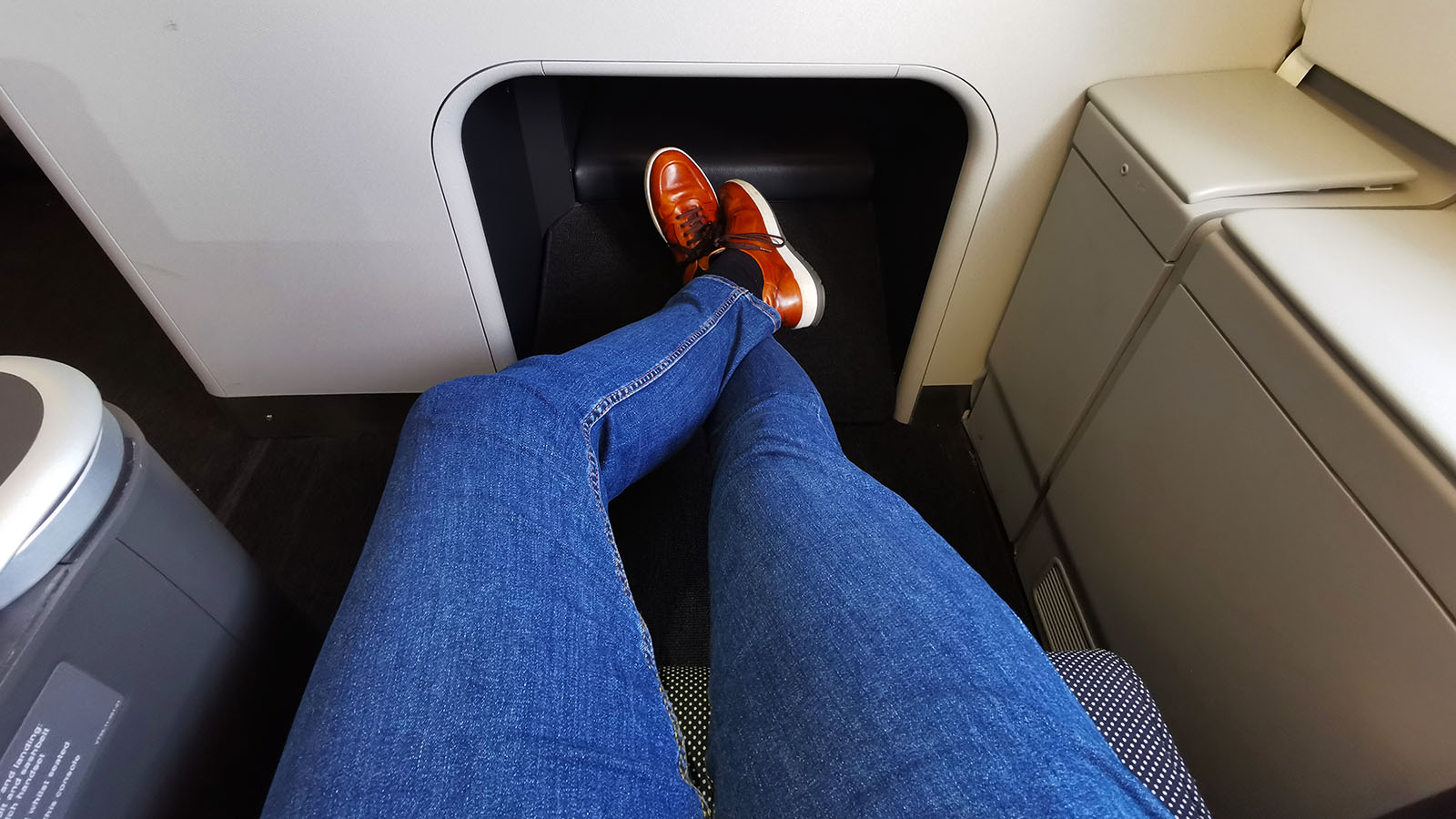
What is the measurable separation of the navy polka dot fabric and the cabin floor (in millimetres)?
389

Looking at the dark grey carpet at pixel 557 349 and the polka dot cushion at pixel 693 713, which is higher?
the polka dot cushion at pixel 693 713

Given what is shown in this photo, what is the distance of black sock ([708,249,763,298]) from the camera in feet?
3.06

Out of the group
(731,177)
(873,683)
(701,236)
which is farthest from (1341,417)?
(731,177)

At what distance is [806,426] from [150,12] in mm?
692

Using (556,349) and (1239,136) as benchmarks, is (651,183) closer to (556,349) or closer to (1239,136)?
(556,349)

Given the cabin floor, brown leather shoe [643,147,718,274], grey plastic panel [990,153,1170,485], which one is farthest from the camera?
brown leather shoe [643,147,718,274]

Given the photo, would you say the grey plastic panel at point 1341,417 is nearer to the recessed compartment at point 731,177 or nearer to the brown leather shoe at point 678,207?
the recessed compartment at point 731,177

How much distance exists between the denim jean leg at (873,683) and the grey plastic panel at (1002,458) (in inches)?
15.8

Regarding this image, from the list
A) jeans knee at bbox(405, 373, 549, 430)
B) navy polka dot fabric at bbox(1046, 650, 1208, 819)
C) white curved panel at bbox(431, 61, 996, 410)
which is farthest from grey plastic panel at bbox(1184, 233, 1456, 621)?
jeans knee at bbox(405, 373, 549, 430)

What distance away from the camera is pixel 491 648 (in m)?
0.44

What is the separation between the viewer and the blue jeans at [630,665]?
15.0 inches

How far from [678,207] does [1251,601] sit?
0.90 metres

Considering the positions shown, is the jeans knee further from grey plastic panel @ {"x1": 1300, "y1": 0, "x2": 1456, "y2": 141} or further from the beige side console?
grey plastic panel @ {"x1": 1300, "y1": 0, "x2": 1456, "y2": 141}

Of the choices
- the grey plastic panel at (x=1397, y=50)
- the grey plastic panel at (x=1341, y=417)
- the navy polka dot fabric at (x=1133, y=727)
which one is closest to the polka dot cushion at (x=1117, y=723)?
the navy polka dot fabric at (x=1133, y=727)
